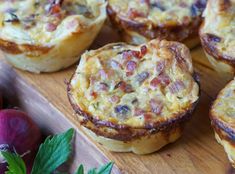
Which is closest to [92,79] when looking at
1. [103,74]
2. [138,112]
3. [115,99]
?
[103,74]

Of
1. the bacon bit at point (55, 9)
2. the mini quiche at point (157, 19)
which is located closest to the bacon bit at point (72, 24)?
the bacon bit at point (55, 9)

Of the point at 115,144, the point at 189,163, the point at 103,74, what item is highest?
the point at 103,74

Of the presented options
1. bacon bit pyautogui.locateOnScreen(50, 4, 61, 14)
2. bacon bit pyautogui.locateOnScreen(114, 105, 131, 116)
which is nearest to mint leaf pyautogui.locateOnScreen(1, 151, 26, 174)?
bacon bit pyautogui.locateOnScreen(114, 105, 131, 116)

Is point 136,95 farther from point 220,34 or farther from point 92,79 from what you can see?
point 220,34

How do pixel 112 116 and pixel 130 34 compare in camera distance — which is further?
pixel 130 34

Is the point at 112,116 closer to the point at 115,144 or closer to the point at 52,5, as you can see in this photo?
the point at 115,144

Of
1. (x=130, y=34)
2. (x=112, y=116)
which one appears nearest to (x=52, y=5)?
(x=130, y=34)
